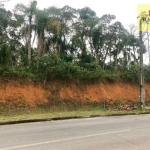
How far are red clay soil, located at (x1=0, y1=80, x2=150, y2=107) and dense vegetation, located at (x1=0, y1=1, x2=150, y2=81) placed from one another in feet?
2.57

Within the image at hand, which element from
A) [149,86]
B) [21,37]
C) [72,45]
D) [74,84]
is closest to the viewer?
[74,84]

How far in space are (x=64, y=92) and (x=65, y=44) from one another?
49.8ft

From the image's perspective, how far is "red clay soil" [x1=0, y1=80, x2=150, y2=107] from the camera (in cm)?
1930

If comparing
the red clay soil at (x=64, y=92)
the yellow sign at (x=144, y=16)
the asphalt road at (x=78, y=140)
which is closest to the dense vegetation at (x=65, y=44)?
the red clay soil at (x=64, y=92)

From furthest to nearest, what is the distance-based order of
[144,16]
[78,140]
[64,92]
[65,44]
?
Result: [65,44], [64,92], [144,16], [78,140]

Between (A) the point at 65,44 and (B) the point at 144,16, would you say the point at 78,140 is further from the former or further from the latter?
(A) the point at 65,44

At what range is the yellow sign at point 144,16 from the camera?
19.1 m

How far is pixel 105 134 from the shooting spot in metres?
9.30

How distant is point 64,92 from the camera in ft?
73.6

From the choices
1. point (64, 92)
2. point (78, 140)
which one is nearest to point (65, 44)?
point (64, 92)

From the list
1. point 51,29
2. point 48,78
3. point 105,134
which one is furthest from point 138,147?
point 51,29

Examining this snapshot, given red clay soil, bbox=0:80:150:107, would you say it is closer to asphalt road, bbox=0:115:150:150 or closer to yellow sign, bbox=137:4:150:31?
yellow sign, bbox=137:4:150:31

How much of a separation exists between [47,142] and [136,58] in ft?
121

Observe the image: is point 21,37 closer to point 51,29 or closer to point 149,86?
point 51,29
